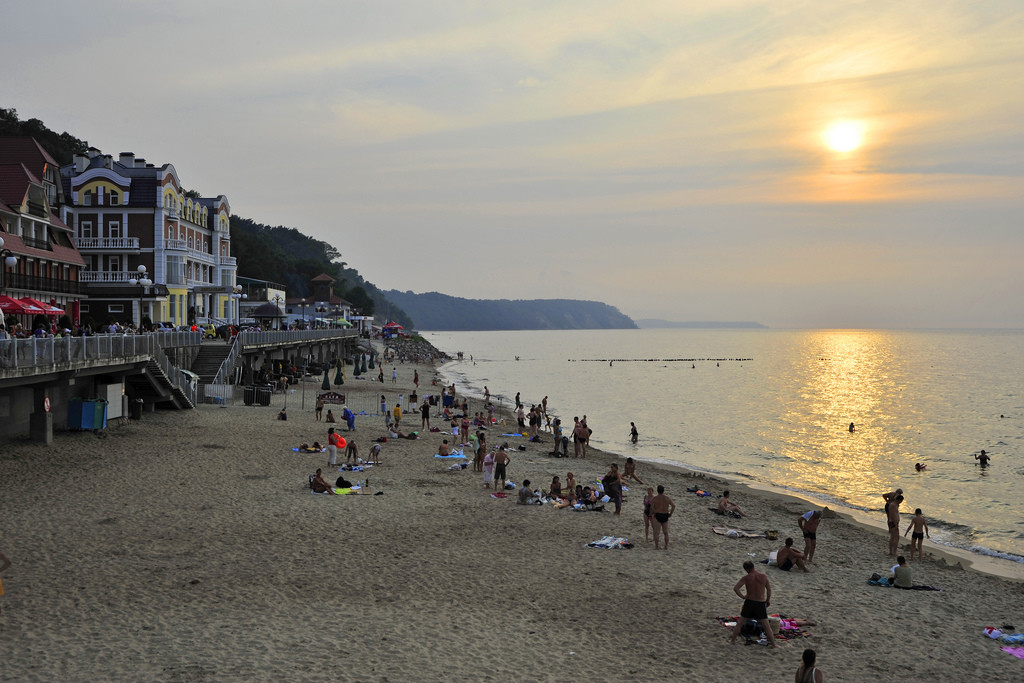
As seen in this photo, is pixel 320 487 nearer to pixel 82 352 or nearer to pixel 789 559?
pixel 82 352

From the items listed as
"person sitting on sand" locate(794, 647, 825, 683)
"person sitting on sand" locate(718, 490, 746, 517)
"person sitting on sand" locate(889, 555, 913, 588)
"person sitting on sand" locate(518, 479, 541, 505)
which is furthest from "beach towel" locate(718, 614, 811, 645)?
"person sitting on sand" locate(718, 490, 746, 517)

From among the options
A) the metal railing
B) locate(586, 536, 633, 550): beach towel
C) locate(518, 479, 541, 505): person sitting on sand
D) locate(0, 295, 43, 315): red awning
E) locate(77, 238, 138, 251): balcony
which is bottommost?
locate(586, 536, 633, 550): beach towel

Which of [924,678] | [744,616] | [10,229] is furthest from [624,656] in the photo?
[10,229]

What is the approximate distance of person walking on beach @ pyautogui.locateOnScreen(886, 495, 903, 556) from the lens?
57.2 ft

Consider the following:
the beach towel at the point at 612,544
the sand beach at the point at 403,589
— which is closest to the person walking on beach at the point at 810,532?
the sand beach at the point at 403,589

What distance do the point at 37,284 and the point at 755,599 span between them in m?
38.0

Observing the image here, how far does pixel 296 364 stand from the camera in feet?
182

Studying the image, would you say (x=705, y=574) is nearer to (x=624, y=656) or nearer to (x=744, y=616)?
(x=744, y=616)

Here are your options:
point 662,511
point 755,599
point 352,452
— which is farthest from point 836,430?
point 755,599

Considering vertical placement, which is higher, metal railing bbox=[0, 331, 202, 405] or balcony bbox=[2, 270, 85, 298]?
balcony bbox=[2, 270, 85, 298]

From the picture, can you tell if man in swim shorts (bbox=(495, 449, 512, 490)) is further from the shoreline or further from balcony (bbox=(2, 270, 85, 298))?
balcony (bbox=(2, 270, 85, 298))

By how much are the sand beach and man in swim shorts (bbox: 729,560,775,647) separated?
0.93 ft

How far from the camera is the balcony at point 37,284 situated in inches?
1358

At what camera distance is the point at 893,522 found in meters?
17.4
